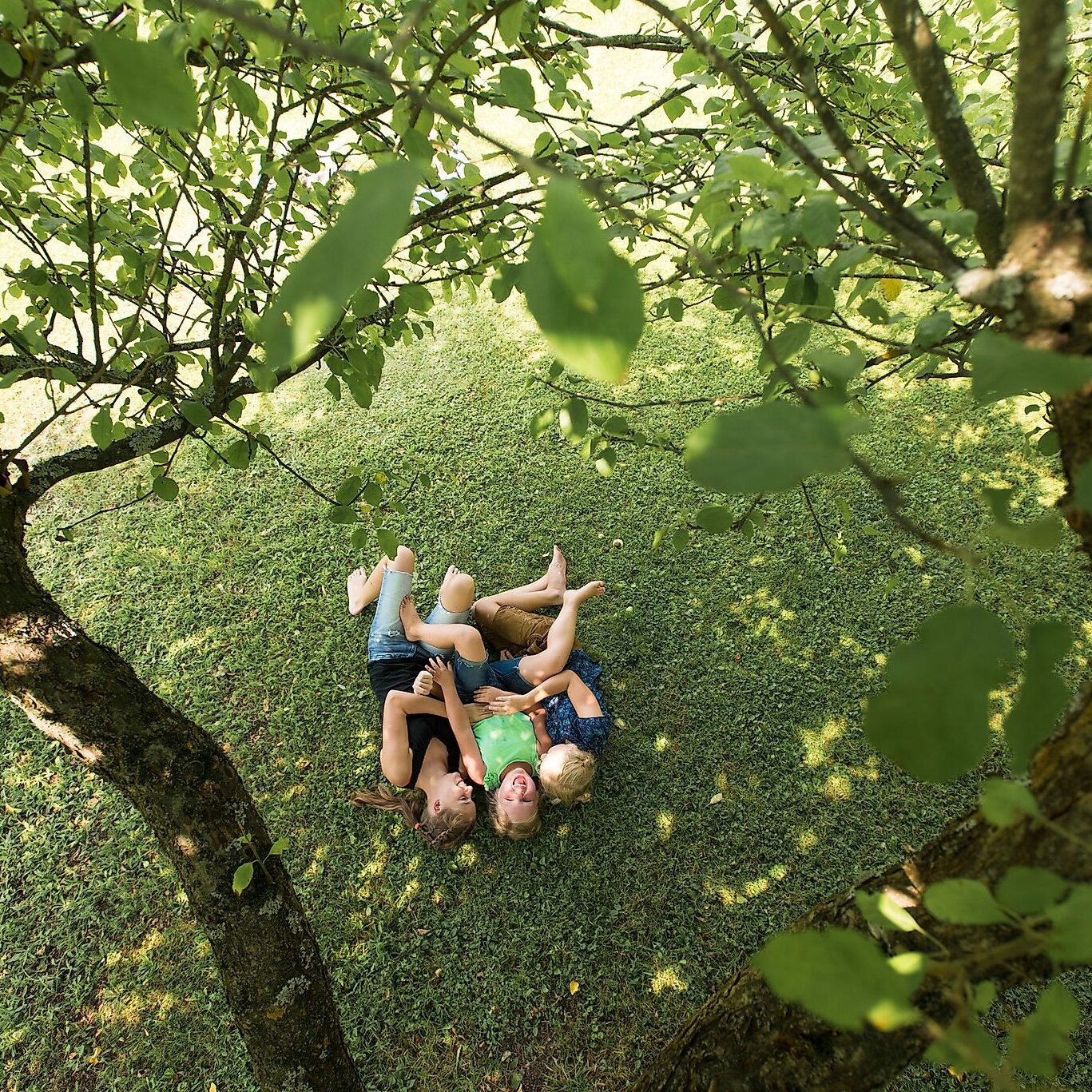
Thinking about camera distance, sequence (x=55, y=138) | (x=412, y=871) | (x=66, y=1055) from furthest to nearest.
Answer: (x=412, y=871), (x=66, y=1055), (x=55, y=138)

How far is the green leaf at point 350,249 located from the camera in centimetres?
31

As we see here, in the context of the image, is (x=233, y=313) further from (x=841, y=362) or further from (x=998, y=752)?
(x=998, y=752)

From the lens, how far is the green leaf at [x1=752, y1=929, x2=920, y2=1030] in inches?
17.7

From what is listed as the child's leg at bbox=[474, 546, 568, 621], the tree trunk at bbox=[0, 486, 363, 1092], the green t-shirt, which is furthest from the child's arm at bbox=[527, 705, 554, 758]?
the tree trunk at bbox=[0, 486, 363, 1092]

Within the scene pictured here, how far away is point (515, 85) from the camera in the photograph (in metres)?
1.20

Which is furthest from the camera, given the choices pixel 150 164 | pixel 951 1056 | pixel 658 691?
pixel 658 691

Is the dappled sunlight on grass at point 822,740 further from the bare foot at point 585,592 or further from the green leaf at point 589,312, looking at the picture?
the green leaf at point 589,312

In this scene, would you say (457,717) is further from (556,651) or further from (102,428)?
(102,428)

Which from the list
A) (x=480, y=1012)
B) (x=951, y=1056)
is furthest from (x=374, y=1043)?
(x=951, y=1056)

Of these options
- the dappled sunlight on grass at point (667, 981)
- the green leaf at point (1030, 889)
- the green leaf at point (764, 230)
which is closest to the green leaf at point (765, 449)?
the green leaf at point (1030, 889)

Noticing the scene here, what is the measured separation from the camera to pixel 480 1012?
2.79 metres

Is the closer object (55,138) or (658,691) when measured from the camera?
(55,138)

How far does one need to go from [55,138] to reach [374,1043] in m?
3.18

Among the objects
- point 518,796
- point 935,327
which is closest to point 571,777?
point 518,796
